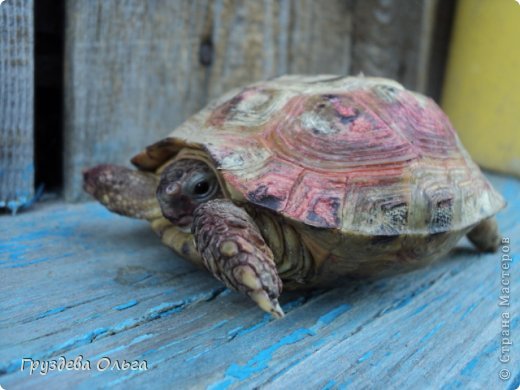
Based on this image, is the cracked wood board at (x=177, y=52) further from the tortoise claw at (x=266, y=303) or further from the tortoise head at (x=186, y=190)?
the tortoise claw at (x=266, y=303)

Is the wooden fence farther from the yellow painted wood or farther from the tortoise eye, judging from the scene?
the tortoise eye

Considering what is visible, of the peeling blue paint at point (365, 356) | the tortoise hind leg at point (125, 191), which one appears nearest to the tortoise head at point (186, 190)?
the tortoise hind leg at point (125, 191)

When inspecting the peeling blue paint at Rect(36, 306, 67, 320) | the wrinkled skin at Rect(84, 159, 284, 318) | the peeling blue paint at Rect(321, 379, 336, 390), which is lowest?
the peeling blue paint at Rect(321, 379, 336, 390)

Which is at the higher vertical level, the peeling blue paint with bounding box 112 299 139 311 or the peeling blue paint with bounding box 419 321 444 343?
the peeling blue paint with bounding box 112 299 139 311

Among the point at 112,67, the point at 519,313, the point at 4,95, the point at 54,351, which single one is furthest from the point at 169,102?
the point at 519,313

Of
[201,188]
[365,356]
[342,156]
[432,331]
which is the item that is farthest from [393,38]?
[365,356]

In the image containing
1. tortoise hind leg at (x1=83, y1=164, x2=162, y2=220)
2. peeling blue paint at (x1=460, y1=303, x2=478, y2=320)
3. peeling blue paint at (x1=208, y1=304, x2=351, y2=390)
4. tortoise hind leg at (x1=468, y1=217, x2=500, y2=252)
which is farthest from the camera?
tortoise hind leg at (x1=468, y1=217, x2=500, y2=252)

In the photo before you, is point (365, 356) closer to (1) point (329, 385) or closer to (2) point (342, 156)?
(1) point (329, 385)

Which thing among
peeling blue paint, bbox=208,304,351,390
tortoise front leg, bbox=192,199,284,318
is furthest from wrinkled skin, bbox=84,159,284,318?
peeling blue paint, bbox=208,304,351,390
